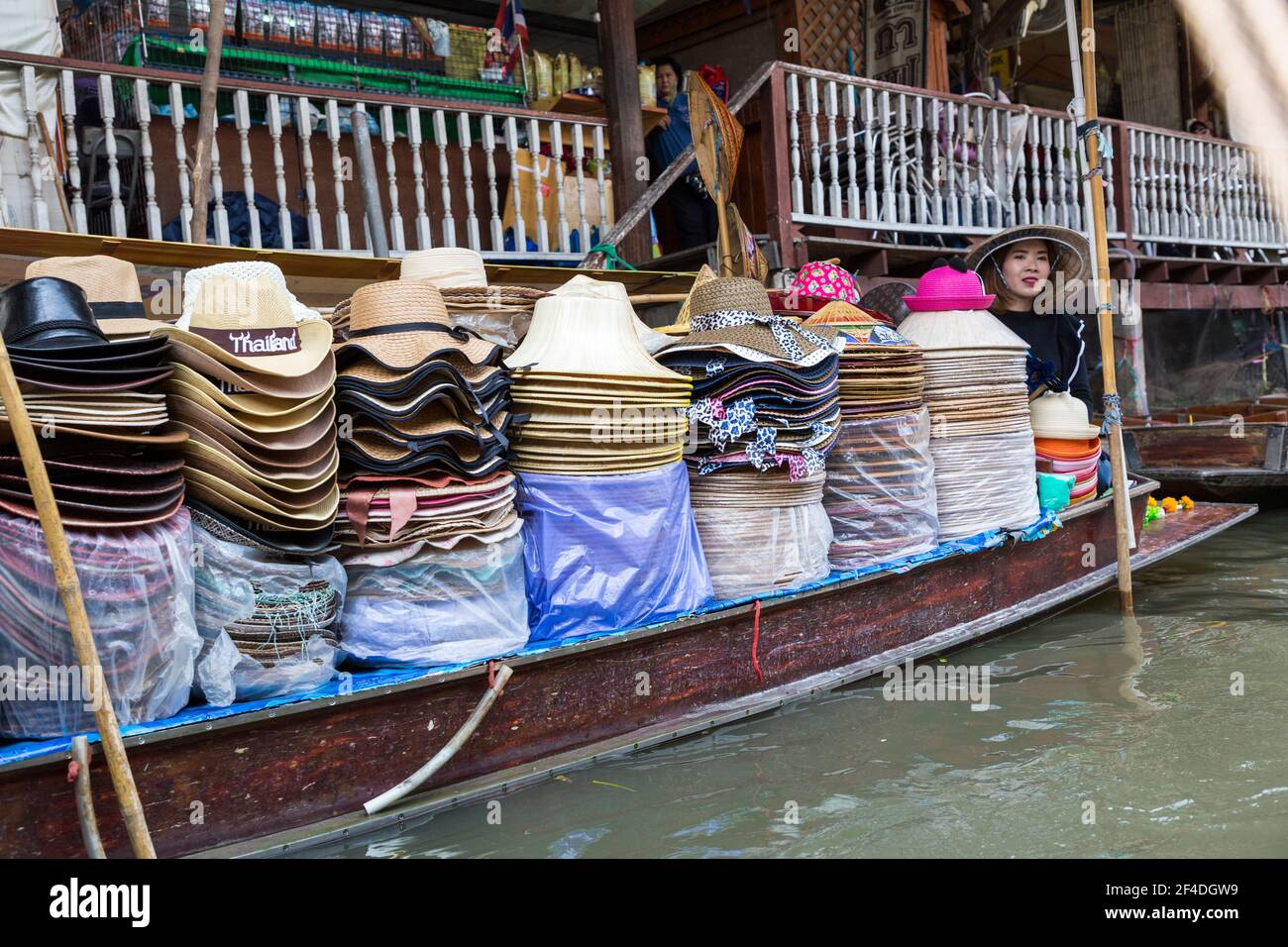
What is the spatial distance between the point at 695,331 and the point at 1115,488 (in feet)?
8.19

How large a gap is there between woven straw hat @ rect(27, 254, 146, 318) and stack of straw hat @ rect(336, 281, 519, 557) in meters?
0.62

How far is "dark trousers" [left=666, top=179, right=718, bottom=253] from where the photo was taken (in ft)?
26.2

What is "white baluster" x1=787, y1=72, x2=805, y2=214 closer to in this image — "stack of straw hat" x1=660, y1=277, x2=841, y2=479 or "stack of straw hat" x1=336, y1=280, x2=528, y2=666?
"stack of straw hat" x1=660, y1=277, x2=841, y2=479

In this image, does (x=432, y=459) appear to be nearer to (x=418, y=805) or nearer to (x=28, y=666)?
(x=418, y=805)

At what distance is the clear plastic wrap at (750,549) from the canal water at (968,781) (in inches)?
19.5

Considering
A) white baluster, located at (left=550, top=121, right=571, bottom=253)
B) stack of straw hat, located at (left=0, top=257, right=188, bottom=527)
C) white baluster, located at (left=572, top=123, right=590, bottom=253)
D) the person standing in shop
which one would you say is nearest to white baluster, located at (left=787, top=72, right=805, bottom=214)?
the person standing in shop

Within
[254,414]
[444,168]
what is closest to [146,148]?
[444,168]

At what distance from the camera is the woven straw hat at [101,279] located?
3211 mm

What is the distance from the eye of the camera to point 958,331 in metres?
5.19

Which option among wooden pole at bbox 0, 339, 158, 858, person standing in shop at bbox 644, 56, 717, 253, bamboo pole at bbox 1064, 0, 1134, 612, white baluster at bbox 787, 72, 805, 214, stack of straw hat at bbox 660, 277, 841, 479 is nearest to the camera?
wooden pole at bbox 0, 339, 158, 858

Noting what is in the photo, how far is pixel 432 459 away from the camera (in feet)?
11.3

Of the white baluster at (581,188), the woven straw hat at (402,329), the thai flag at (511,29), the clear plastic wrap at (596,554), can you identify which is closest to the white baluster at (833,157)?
the white baluster at (581,188)

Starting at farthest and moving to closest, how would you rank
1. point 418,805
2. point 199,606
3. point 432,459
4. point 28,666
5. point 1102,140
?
point 1102,140 < point 432,459 < point 418,805 < point 199,606 < point 28,666

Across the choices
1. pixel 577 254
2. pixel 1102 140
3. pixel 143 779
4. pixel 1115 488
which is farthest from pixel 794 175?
pixel 143 779
